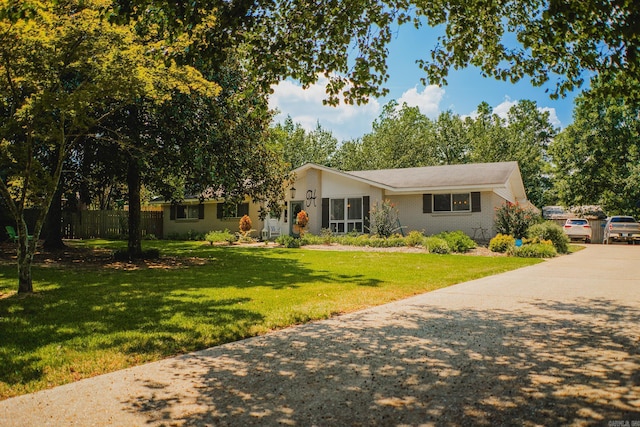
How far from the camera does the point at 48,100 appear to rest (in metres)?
7.30

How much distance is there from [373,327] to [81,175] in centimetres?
1372

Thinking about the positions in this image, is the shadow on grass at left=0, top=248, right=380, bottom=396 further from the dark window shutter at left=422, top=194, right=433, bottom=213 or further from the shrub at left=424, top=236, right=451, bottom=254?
the dark window shutter at left=422, top=194, right=433, bottom=213

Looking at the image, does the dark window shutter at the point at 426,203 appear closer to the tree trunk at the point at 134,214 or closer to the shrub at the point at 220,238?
the shrub at the point at 220,238

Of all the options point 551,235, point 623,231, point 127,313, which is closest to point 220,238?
point 551,235

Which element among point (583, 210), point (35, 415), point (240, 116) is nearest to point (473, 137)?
point (583, 210)

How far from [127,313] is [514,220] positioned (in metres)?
18.0

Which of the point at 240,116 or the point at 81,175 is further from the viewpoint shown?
the point at 81,175

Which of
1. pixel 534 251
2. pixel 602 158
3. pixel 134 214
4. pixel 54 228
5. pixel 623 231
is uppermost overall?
pixel 602 158

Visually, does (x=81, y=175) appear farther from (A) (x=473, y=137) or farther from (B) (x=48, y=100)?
(A) (x=473, y=137)

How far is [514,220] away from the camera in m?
20.5

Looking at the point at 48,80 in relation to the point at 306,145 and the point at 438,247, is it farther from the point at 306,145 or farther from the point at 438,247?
the point at 306,145

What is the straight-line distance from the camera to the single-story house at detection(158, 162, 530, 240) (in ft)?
77.0

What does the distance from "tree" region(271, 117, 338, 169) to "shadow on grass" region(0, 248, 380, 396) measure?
44.5 meters

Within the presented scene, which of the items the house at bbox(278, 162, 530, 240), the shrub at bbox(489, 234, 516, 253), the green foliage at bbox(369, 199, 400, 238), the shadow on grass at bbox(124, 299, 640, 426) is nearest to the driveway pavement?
the shadow on grass at bbox(124, 299, 640, 426)
